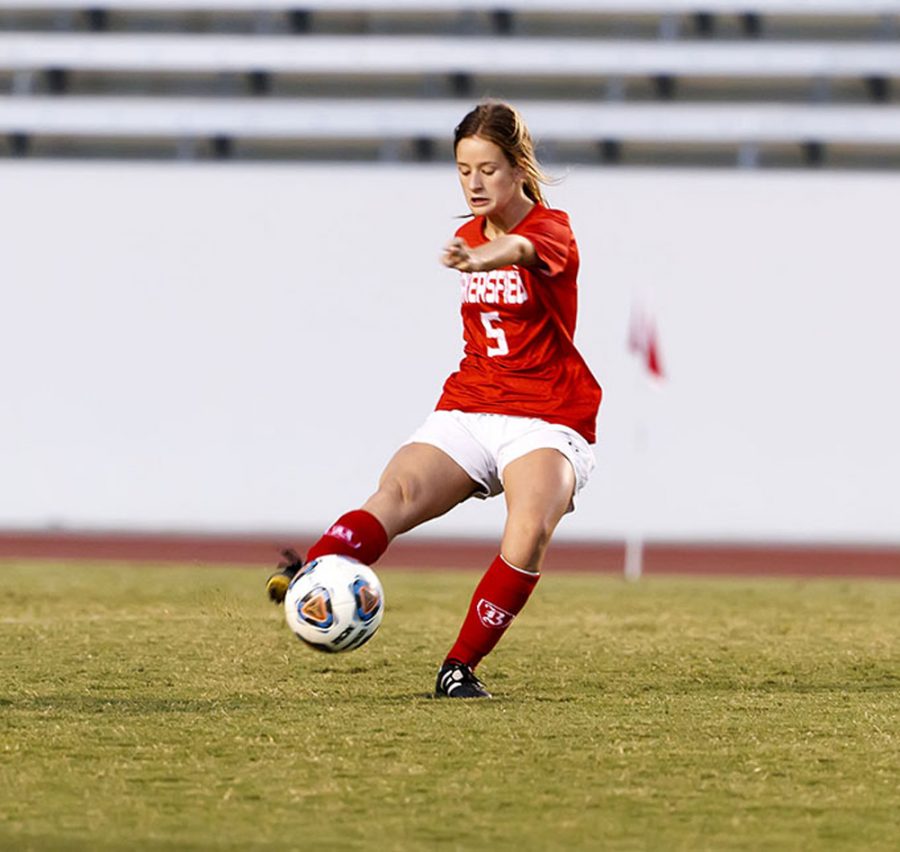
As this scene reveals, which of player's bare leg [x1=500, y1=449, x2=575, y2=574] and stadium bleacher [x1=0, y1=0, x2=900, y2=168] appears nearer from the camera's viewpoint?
player's bare leg [x1=500, y1=449, x2=575, y2=574]

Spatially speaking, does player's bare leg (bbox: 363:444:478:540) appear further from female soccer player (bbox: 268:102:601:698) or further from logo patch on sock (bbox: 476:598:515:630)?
logo patch on sock (bbox: 476:598:515:630)

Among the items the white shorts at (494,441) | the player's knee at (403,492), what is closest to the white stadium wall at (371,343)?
the white shorts at (494,441)

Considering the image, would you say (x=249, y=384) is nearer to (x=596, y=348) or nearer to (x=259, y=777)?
(x=596, y=348)

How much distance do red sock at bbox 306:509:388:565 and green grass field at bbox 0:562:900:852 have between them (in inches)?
14.3

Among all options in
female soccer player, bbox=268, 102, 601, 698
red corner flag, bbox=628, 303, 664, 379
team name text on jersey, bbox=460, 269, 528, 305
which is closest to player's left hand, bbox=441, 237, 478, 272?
female soccer player, bbox=268, 102, 601, 698

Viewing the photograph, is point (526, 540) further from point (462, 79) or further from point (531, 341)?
point (462, 79)

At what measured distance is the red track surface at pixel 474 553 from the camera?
13.4 metres

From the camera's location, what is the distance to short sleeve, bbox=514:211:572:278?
464cm

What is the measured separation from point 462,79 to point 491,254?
1439cm

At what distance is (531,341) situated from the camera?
481cm

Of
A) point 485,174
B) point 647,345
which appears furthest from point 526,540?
point 647,345

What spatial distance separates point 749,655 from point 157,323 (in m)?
11.7

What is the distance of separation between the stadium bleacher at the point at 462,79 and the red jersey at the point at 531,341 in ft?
43.2

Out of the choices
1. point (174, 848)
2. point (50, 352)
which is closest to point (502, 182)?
point (174, 848)
